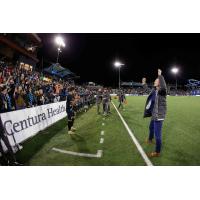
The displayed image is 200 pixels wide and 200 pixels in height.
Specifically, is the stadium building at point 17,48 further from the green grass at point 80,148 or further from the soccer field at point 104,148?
the soccer field at point 104,148

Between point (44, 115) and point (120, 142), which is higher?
point (44, 115)

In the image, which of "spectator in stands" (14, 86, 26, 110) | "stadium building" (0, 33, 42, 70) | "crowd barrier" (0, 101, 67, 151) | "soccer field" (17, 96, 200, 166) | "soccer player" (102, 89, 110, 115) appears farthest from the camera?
"stadium building" (0, 33, 42, 70)

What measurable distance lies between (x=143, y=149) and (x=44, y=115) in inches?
237

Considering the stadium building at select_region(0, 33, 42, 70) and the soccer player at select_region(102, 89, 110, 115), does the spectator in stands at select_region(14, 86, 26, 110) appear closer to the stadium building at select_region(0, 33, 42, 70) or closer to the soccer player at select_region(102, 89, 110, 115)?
the soccer player at select_region(102, 89, 110, 115)

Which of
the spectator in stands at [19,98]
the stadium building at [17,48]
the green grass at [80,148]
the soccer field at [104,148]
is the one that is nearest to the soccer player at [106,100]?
the green grass at [80,148]

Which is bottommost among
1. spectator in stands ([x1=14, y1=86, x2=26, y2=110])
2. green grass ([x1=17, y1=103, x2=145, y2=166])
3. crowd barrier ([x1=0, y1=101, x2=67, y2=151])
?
green grass ([x1=17, y1=103, x2=145, y2=166])

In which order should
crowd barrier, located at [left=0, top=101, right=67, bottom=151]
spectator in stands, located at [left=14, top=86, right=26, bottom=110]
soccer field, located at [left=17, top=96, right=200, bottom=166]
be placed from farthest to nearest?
spectator in stands, located at [left=14, top=86, right=26, bottom=110] < crowd barrier, located at [left=0, top=101, right=67, bottom=151] < soccer field, located at [left=17, top=96, right=200, bottom=166]

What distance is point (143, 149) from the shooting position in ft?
24.7

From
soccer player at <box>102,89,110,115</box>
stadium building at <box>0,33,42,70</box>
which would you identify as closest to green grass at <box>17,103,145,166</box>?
soccer player at <box>102,89,110,115</box>

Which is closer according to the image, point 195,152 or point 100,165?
point 100,165

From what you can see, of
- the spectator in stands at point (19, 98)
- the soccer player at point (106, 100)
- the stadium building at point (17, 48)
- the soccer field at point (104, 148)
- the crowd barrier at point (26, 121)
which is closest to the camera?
the soccer field at point (104, 148)

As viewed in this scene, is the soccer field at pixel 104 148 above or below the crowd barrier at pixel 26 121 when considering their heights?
below
